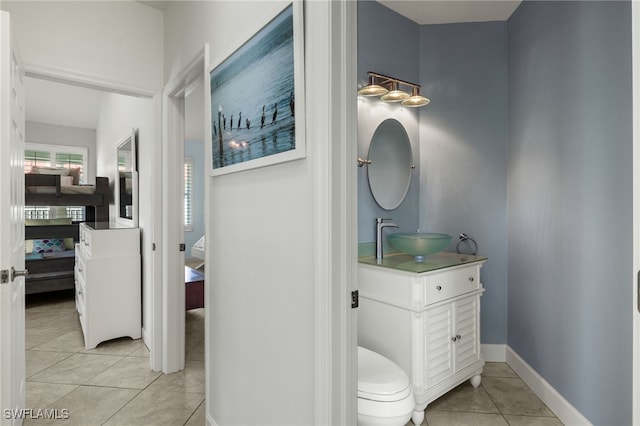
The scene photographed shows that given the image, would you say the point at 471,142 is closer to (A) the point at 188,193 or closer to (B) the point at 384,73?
(B) the point at 384,73

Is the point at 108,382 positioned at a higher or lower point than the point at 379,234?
lower

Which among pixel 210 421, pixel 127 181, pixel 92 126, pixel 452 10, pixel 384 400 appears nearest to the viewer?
pixel 384 400

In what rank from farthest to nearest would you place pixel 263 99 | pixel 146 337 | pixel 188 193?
pixel 188 193 < pixel 146 337 < pixel 263 99

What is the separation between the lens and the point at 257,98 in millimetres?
1419

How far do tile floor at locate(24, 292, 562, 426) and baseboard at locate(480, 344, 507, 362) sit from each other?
51mm

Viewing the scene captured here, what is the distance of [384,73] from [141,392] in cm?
263

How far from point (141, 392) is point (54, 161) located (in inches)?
219

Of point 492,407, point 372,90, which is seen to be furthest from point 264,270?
point 492,407

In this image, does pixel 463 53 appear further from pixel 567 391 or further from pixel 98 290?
pixel 98 290

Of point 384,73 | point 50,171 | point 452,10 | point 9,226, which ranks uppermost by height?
point 452,10

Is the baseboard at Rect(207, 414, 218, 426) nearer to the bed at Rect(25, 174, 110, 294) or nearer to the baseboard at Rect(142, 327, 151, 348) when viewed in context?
the baseboard at Rect(142, 327, 151, 348)

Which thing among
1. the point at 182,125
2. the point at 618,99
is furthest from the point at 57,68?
the point at 618,99

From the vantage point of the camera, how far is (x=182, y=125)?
2.61m

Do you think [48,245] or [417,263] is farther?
[48,245]
